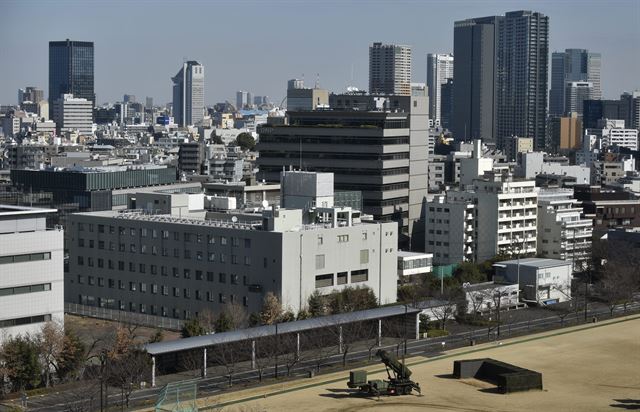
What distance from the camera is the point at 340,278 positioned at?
2859cm

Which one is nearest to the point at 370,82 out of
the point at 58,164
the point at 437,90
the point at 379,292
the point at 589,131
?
the point at 589,131

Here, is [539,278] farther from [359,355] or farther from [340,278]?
[359,355]

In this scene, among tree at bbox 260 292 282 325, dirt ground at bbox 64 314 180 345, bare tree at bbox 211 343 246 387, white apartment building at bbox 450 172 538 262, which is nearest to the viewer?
bare tree at bbox 211 343 246 387

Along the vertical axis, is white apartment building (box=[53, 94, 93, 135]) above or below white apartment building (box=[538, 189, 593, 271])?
above

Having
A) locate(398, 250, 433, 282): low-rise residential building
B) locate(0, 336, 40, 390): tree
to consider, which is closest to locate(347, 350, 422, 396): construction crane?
locate(0, 336, 40, 390): tree

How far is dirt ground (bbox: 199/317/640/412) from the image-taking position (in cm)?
1972

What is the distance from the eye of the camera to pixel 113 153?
71.9 meters

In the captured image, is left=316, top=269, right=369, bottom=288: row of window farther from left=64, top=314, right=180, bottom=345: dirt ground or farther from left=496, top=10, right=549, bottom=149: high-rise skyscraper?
left=496, top=10, right=549, bottom=149: high-rise skyscraper

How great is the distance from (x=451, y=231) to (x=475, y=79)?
83.9 meters

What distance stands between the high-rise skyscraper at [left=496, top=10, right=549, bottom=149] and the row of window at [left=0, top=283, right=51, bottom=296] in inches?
3583

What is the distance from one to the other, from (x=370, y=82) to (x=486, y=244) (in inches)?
3230

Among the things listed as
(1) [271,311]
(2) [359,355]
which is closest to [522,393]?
(2) [359,355]

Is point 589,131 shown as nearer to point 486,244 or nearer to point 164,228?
point 486,244

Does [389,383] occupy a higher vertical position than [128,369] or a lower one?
lower
